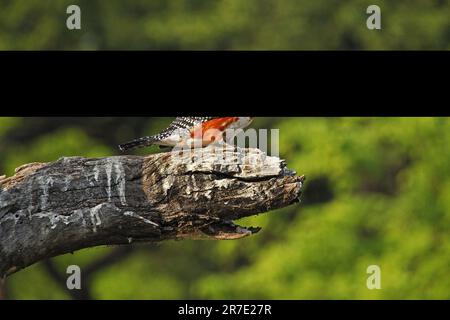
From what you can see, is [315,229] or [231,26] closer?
[315,229]

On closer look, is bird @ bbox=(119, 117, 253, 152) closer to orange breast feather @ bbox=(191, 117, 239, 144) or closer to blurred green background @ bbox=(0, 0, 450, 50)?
orange breast feather @ bbox=(191, 117, 239, 144)

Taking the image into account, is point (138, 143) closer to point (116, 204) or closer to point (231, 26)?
point (116, 204)

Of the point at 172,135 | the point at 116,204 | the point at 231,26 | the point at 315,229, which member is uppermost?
the point at 231,26

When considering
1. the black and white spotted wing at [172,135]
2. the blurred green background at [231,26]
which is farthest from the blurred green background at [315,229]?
the black and white spotted wing at [172,135]

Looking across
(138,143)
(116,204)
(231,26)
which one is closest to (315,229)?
(231,26)

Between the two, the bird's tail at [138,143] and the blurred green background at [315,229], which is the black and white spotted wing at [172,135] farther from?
the blurred green background at [315,229]

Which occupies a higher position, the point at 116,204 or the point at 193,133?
the point at 193,133

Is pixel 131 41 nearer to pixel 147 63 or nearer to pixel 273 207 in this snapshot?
pixel 147 63
